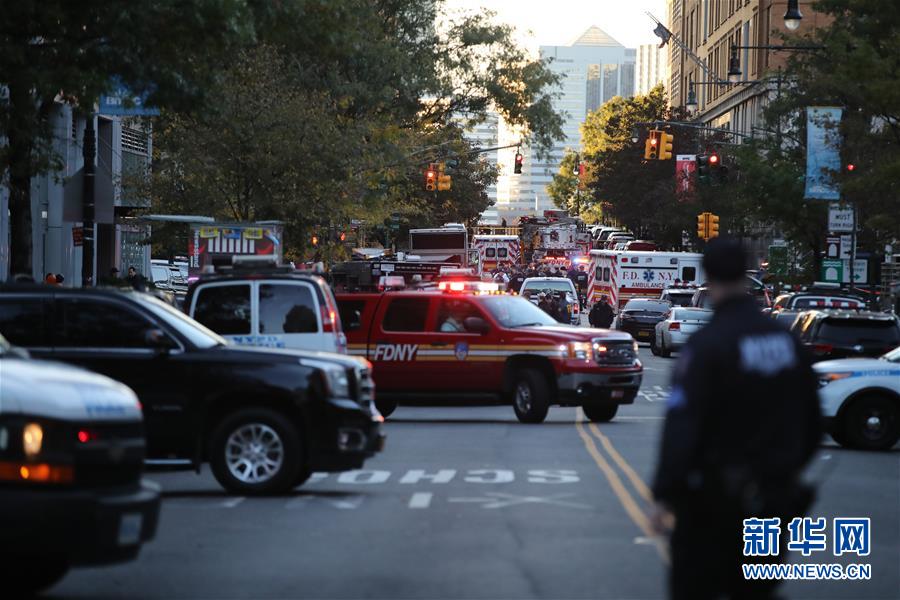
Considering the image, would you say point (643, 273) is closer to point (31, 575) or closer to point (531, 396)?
point (531, 396)

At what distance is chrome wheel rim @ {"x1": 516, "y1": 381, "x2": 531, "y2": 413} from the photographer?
24.1 meters

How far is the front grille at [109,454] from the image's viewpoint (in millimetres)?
8805

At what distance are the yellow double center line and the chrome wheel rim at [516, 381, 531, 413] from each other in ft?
4.10

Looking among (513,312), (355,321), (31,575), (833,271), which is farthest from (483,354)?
(833,271)

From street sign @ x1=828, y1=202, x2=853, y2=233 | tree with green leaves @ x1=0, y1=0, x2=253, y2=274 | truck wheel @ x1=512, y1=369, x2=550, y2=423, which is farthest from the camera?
street sign @ x1=828, y1=202, x2=853, y2=233

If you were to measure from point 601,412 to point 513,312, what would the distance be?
200 centimetres

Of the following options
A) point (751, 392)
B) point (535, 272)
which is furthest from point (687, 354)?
point (535, 272)

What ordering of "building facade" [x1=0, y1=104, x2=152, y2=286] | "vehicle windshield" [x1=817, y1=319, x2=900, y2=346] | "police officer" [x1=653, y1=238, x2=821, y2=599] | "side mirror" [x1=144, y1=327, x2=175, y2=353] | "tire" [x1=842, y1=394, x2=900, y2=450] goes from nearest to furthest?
"police officer" [x1=653, y1=238, x2=821, y2=599] < "side mirror" [x1=144, y1=327, x2=175, y2=353] < "tire" [x1=842, y1=394, x2=900, y2=450] < "vehicle windshield" [x1=817, y1=319, x2=900, y2=346] < "building facade" [x1=0, y1=104, x2=152, y2=286]

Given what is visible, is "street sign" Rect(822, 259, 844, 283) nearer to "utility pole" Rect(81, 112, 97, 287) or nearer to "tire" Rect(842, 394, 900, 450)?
"utility pole" Rect(81, 112, 97, 287)

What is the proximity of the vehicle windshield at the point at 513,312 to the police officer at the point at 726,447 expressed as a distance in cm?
1825

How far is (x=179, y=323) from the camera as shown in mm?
14828

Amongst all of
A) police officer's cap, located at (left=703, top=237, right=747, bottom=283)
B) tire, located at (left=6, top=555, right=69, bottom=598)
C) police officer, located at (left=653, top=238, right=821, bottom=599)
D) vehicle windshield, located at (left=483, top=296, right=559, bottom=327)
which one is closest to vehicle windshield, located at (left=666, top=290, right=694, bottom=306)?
vehicle windshield, located at (left=483, top=296, right=559, bottom=327)

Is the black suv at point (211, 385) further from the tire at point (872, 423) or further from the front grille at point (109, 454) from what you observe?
the tire at point (872, 423)

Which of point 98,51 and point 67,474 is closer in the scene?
point 67,474
